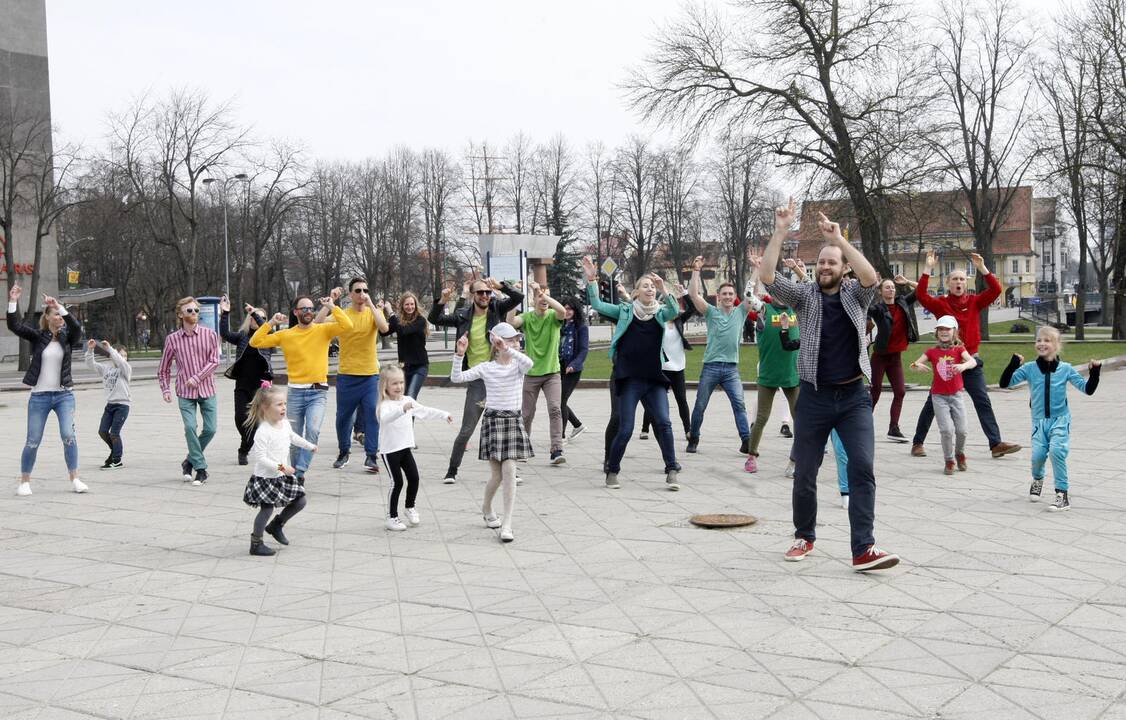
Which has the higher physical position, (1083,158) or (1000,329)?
(1083,158)

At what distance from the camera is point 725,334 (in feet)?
37.1

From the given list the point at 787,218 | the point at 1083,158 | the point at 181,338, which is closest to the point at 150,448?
A: the point at 181,338

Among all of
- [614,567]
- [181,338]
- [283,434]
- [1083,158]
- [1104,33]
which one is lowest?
[614,567]

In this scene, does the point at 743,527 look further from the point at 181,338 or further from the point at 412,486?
the point at 181,338

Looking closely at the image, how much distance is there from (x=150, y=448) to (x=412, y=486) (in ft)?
22.1

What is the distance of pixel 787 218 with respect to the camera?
20.0 ft

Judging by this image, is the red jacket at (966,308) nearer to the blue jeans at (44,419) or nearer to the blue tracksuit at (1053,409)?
the blue tracksuit at (1053,409)

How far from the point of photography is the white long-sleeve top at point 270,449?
723 centimetres

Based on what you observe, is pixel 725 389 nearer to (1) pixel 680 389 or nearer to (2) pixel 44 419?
(1) pixel 680 389

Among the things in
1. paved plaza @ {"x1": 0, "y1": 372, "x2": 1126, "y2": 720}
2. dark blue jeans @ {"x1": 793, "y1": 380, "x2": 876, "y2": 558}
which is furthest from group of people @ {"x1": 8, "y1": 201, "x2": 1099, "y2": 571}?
paved plaza @ {"x1": 0, "y1": 372, "x2": 1126, "y2": 720}

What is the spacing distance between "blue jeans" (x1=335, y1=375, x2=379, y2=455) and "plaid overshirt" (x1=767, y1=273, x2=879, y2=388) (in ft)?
17.5

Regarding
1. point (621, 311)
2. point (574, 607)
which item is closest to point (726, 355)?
point (621, 311)

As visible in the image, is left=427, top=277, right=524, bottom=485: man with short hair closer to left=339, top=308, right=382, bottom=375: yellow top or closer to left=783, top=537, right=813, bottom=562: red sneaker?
left=339, top=308, right=382, bottom=375: yellow top

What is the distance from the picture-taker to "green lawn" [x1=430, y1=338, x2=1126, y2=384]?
70.9 ft
